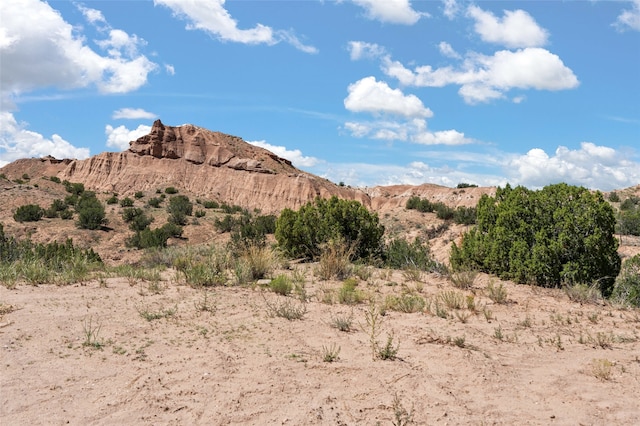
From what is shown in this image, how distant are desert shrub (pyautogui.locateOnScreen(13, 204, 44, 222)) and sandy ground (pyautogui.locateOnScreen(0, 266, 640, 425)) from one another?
2704 centimetres

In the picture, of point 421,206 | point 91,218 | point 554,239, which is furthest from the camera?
point 421,206

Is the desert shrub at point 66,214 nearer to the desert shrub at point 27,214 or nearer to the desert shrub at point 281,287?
the desert shrub at point 27,214

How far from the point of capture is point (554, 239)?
35.1 feet

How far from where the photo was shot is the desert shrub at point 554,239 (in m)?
10.4

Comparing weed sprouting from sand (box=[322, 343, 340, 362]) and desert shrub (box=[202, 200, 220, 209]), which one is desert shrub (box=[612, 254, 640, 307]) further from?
desert shrub (box=[202, 200, 220, 209])

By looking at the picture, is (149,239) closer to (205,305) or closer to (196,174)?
(205,305)

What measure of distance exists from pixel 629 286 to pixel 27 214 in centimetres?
3343

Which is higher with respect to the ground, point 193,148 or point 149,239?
point 193,148

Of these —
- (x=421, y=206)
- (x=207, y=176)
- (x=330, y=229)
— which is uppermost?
(x=207, y=176)

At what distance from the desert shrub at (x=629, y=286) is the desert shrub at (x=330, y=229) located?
693cm

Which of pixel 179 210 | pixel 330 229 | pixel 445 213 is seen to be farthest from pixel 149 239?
pixel 445 213

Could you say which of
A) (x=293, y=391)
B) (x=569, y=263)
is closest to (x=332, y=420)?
(x=293, y=391)

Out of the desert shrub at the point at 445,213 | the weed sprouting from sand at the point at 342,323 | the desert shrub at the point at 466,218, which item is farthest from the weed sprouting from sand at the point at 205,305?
the desert shrub at the point at 445,213

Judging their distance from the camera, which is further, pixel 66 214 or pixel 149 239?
pixel 66 214
